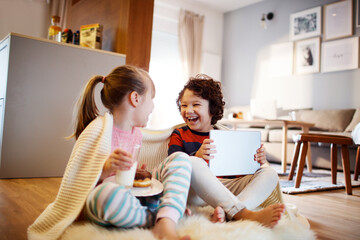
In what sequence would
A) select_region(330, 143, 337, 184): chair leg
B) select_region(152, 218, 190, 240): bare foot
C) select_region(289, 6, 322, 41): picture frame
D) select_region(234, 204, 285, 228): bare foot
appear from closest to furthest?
select_region(152, 218, 190, 240): bare foot → select_region(234, 204, 285, 228): bare foot → select_region(330, 143, 337, 184): chair leg → select_region(289, 6, 322, 41): picture frame

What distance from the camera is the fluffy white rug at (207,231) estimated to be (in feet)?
2.76

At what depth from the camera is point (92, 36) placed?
240 centimetres

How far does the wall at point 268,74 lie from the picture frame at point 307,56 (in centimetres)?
10

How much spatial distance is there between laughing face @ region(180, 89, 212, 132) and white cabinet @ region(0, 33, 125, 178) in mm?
1122

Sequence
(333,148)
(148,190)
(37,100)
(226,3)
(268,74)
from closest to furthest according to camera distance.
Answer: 1. (148,190)
2. (37,100)
3. (333,148)
4. (268,74)
5. (226,3)

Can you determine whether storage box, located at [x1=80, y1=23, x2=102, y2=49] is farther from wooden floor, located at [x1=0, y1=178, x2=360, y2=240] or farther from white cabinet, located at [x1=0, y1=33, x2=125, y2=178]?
wooden floor, located at [x1=0, y1=178, x2=360, y2=240]

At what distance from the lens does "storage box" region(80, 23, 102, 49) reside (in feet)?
7.82

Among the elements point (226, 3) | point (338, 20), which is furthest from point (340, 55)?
point (226, 3)

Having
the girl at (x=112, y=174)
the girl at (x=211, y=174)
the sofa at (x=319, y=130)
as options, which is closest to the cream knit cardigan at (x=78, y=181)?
the girl at (x=112, y=174)

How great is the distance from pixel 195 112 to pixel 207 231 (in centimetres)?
61

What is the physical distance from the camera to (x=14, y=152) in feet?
6.67

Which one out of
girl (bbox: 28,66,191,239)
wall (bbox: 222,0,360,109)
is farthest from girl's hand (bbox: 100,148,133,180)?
wall (bbox: 222,0,360,109)

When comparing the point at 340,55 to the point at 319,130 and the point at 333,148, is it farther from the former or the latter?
the point at 333,148

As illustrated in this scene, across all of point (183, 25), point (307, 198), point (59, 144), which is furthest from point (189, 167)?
point (183, 25)
